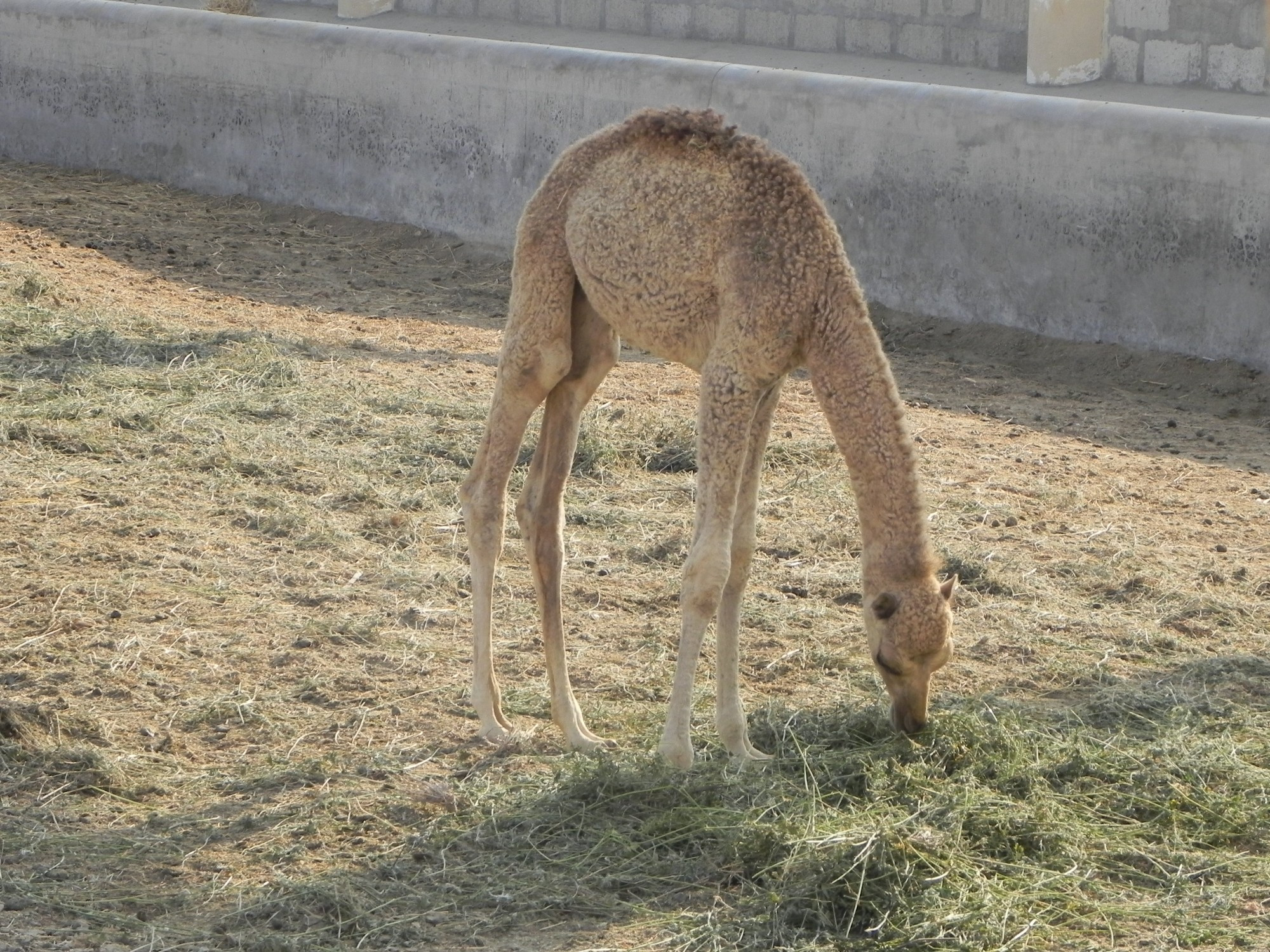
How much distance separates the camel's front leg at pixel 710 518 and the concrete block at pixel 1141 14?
991cm

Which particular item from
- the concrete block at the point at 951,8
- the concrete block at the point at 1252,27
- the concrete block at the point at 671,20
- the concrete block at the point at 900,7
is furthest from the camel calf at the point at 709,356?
the concrete block at the point at 671,20

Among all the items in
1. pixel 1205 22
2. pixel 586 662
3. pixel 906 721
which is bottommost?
pixel 586 662

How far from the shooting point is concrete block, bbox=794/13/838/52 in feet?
50.0

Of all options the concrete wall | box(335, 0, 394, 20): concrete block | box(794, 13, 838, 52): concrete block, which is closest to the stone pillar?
box(794, 13, 838, 52): concrete block

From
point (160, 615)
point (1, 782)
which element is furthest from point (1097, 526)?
point (1, 782)

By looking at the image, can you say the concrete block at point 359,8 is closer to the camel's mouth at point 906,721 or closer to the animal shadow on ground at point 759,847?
the animal shadow on ground at point 759,847

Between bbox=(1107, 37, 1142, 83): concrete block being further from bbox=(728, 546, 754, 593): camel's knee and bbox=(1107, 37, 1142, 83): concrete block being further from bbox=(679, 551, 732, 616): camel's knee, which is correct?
bbox=(679, 551, 732, 616): camel's knee

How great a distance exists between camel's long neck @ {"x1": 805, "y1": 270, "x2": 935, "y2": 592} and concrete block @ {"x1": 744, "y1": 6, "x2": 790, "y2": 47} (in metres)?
11.5

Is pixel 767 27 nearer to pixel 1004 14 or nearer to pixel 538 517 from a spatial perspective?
pixel 1004 14

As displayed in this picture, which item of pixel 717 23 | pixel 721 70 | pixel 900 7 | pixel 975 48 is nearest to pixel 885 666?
pixel 721 70

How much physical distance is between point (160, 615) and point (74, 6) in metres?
10.2

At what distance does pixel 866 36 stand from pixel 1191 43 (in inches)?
121

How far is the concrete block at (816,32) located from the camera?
15.2 meters

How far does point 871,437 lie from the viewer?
453 centimetres
